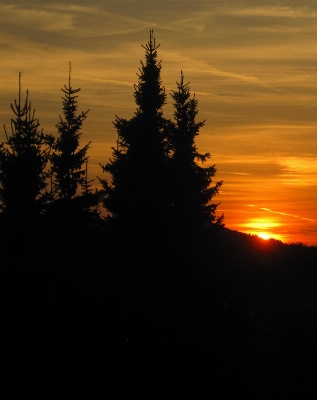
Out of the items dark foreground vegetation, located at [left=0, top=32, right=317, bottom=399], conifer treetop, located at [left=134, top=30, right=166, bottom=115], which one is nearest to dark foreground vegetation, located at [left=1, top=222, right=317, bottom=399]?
dark foreground vegetation, located at [left=0, top=32, right=317, bottom=399]

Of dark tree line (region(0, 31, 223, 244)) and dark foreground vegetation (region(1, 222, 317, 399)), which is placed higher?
dark tree line (region(0, 31, 223, 244))

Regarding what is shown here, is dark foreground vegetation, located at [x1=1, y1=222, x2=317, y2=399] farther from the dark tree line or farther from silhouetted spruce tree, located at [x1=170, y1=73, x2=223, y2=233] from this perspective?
silhouetted spruce tree, located at [x1=170, y1=73, x2=223, y2=233]

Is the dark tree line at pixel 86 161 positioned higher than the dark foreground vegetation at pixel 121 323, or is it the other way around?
the dark tree line at pixel 86 161

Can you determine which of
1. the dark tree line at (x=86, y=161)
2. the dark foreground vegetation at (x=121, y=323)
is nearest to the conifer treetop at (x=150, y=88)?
the dark tree line at (x=86, y=161)

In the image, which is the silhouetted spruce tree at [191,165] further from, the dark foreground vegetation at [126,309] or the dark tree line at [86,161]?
the dark foreground vegetation at [126,309]

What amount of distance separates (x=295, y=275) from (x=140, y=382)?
121 feet

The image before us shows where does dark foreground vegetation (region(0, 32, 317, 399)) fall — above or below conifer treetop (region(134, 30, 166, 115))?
below

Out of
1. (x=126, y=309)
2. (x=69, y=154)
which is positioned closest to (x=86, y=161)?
(x=69, y=154)

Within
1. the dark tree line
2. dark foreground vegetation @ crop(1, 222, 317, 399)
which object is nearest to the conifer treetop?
the dark tree line

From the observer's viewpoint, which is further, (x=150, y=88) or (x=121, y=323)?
(x=150, y=88)

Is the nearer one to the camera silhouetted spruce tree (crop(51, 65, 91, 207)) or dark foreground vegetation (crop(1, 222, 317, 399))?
dark foreground vegetation (crop(1, 222, 317, 399))

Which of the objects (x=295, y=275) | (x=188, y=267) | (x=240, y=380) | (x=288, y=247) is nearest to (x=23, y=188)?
(x=188, y=267)

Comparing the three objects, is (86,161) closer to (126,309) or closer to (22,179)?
(22,179)

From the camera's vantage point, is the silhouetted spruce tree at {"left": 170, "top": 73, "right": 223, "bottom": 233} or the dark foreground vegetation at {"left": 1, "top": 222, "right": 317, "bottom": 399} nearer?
the dark foreground vegetation at {"left": 1, "top": 222, "right": 317, "bottom": 399}
